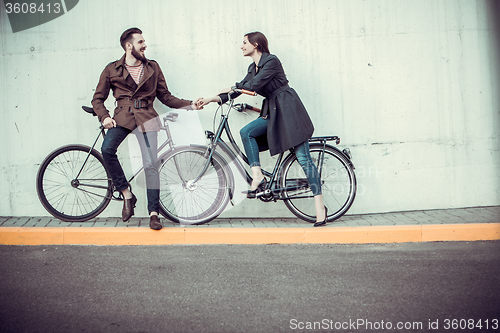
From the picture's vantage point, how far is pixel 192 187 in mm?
4547

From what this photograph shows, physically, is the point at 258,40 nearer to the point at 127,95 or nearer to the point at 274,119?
the point at 274,119

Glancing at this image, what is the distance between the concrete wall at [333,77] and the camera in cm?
521

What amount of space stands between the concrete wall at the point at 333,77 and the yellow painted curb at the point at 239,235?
3.35 feet

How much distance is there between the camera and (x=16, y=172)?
5.28 meters

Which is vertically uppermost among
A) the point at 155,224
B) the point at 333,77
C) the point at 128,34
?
the point at 128,34

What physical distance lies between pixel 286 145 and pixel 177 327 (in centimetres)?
240

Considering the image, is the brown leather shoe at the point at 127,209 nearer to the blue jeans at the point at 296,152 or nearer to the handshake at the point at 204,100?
the handshake at the point at 204,100

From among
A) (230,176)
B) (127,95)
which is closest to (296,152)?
(230,176)

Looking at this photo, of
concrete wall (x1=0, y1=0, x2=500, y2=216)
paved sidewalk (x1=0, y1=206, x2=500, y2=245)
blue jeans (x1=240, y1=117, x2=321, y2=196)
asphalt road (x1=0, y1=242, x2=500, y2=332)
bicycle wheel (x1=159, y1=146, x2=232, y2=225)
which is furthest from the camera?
concrete wall (x1=0, y1=0, x2=500, y2=216)

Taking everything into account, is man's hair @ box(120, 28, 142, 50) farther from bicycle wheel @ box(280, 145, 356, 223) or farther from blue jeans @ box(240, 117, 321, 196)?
bicycle wheel @ box(280, 145, 356, 223)

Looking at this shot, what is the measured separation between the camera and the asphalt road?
2.46m

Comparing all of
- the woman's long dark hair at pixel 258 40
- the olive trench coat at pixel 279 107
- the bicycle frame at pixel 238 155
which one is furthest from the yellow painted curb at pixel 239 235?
the woman's long dark hair at pixel 258 40

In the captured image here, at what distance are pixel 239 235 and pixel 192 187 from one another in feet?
2.55

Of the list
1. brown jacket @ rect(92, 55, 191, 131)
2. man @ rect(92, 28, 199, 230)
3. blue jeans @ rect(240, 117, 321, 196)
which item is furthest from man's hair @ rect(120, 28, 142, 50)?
blue jeans @ rect(240, 117, 321, 196)
